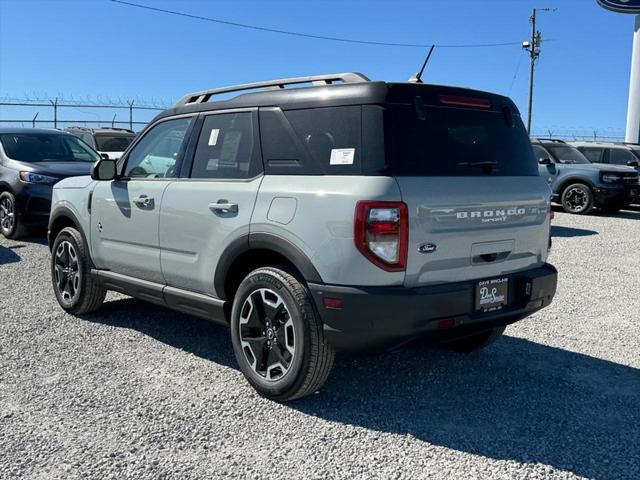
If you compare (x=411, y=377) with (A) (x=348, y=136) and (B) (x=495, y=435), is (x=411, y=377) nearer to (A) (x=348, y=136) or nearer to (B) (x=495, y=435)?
(B) (x=495, y=435)

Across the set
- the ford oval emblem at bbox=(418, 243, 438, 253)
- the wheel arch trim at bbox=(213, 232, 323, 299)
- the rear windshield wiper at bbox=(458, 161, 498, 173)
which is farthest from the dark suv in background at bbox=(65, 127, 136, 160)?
the ford oval emblem at bbox=(418, 243, 438, 253)

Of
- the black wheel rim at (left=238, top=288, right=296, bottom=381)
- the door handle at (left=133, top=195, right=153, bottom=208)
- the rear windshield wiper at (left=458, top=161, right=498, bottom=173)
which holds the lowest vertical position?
the black wheel rim at (left=238, top=288, right=296, bottom=381)

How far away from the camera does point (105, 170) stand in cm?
516

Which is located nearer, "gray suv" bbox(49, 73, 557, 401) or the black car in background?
"gray suv" bbox(49, 73, 557, 401)

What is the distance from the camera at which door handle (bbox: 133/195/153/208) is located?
4776 mm

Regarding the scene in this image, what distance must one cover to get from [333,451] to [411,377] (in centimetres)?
124

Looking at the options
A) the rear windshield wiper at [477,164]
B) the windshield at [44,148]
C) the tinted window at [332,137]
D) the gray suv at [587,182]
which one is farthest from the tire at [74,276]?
the gray suv at [587,182]

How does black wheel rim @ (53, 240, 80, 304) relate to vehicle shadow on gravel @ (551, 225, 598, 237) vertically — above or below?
below

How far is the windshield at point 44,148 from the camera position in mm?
10531

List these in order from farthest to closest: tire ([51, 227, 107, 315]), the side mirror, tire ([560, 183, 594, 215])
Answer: tire ([560, 183, 594, 215])
tire ([51, 227, 107, 315])
the side mirror

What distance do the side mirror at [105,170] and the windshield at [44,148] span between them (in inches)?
234

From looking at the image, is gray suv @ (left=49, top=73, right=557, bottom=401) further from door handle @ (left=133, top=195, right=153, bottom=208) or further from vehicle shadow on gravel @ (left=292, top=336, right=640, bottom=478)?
vehicle shadow on gravel @ (left=292, top=336, right=640, bottom=478)

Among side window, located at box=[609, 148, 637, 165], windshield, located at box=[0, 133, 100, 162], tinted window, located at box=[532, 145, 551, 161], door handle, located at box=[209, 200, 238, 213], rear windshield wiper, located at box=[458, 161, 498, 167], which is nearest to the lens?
rear windshield wiper, located at box=[458, 161, 498, 167]

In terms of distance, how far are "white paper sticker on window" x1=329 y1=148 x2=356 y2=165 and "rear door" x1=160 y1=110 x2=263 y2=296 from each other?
574 millimetres
